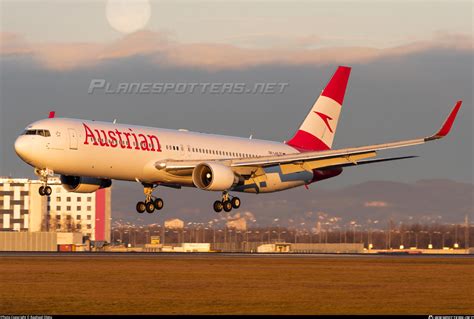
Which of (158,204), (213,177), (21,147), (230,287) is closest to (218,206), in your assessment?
(158,204)

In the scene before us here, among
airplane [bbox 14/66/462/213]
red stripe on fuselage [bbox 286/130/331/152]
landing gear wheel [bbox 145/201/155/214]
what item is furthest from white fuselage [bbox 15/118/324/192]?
red stripe on fuselage [bbox 286/130/331/152]

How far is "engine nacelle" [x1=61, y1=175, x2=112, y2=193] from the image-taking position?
69.5m

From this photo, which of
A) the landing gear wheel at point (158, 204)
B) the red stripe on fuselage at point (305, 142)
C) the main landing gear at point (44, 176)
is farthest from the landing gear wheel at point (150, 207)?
the red stripe on fuselage at point (305, 142)

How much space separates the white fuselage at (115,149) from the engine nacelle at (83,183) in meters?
3.99

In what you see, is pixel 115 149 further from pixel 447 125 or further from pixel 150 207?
pixel 447 125

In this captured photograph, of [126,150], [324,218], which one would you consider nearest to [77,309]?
[126,150]

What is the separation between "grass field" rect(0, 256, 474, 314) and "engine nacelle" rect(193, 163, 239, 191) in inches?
350

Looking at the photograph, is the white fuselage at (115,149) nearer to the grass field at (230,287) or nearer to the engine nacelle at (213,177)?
the engine nacelle at (213,177)

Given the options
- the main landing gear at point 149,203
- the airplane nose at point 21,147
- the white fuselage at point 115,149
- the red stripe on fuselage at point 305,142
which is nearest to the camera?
the airplane nose at point 21,147

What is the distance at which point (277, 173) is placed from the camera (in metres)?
76.3

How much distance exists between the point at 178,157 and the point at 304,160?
933 centimetres

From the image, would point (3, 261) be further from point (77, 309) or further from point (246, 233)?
point (246, 233)

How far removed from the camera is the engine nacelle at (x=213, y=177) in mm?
67688

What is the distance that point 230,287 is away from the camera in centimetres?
4169
